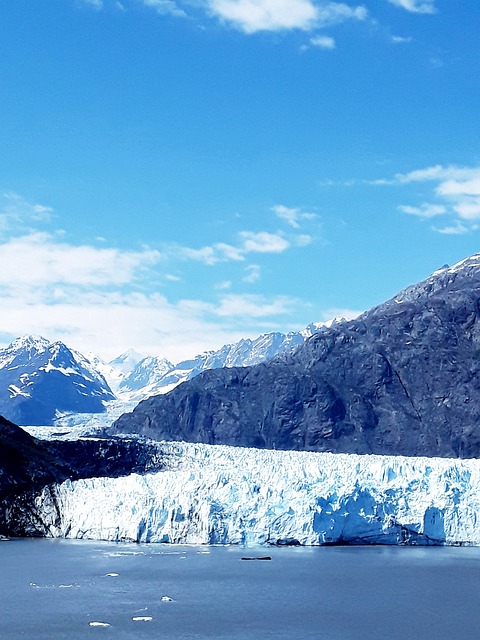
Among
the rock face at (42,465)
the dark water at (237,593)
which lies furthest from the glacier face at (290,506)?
the rock face at (42,465)

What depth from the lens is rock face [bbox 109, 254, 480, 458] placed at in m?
169

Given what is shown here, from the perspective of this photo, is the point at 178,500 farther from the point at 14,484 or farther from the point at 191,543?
the point at 14,484

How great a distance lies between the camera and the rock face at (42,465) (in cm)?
6188

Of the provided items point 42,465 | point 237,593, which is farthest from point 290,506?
point 42,465

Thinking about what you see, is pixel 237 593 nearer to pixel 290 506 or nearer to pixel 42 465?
pixel 290 506

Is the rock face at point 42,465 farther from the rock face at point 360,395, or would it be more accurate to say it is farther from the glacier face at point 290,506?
the rock face at point 360,395

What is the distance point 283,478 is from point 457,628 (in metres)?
22.0

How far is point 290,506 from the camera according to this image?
52.3 m

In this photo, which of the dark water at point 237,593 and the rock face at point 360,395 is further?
the rock face at point 360,395

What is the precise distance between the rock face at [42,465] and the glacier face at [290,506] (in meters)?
4.21

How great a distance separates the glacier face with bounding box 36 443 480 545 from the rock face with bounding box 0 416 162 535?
421cm

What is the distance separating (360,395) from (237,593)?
13929 cm

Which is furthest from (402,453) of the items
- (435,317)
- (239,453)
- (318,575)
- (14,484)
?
(318,575)

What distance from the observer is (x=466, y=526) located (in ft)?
181
